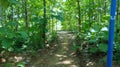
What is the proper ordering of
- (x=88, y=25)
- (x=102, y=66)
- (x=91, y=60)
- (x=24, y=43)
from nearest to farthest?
(x=102, y=66) → (x=91, y=60) → (x=24, y=43) → (x=88, y=25)

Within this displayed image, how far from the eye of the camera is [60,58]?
589 centimetres

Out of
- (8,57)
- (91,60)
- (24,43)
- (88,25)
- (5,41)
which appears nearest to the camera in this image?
(5,41)

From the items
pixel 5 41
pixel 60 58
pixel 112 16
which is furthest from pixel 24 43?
pixel 112 16

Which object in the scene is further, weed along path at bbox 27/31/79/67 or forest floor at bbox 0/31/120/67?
weed along path at bbox 27/31/79/67

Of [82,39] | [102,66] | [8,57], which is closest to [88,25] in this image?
[82,39]

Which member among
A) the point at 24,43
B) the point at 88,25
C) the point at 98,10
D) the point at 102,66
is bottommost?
the point at 102,66

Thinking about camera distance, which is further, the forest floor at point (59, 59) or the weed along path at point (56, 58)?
the weed along path at point (56, 58)

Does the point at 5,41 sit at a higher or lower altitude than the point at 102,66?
higher

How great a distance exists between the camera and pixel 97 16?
8.36 metres

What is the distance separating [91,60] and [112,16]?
238 centimetres

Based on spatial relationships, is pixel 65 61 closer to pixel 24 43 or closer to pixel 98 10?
pixel 24 43

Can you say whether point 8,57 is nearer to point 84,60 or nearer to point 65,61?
point 65,61

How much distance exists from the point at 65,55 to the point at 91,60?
914mm

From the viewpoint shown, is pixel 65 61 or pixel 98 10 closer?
pixel 65 61
